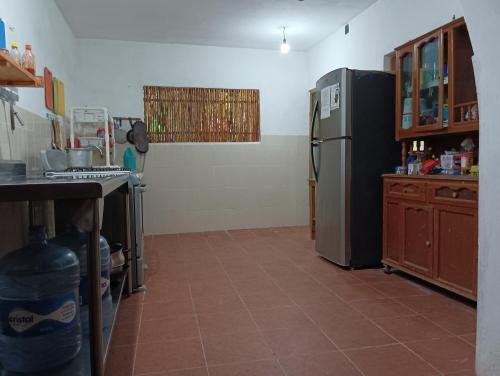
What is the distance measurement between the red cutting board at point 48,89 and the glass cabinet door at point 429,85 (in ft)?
9.51

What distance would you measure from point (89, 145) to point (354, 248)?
2.75m

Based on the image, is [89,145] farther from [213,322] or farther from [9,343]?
[9,343]

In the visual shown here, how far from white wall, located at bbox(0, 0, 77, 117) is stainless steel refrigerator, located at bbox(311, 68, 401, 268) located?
234 centimetres

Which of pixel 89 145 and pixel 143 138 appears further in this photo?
pixel 143 138

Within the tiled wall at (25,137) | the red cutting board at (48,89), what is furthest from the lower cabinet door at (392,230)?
the red cutting board at (48,89)

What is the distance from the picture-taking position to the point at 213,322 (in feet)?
7.52

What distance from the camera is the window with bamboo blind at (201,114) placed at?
16.7 ft

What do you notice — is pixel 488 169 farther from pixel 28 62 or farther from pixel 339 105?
pixel 28 62

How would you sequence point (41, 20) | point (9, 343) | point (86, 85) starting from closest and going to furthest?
1. point (9, 343)
2. point (41, 20)
3. point (86, 85)

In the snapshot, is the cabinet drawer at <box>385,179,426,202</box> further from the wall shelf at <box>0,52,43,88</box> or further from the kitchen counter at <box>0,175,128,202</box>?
the wall shelf at <box>0,52,43,88</box>

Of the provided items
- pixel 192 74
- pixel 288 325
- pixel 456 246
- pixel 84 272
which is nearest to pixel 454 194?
pixel 456 246

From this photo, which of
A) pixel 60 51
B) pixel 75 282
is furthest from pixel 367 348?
pixel 60 51

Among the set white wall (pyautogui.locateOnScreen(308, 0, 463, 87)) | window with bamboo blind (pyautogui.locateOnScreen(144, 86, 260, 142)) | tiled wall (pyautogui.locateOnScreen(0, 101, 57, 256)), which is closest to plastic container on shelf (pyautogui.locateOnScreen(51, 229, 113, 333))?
tiled wall (pyautogui.locateOnScreen(0, 101, 57, 256))

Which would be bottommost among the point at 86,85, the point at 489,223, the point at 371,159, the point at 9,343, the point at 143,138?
the point at 9,343
